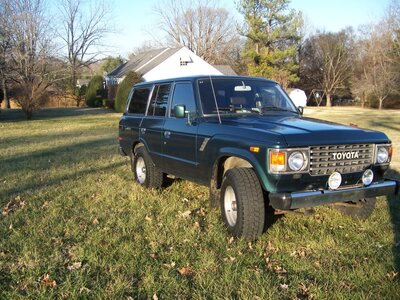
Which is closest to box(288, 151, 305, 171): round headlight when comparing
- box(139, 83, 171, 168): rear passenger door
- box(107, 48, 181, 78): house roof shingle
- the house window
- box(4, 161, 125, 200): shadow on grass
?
box(139, 83, 171, 168): rear passenger door

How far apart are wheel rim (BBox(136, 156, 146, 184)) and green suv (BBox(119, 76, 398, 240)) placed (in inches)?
27.7

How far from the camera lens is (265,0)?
52.9 meters

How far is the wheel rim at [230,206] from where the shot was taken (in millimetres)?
5285

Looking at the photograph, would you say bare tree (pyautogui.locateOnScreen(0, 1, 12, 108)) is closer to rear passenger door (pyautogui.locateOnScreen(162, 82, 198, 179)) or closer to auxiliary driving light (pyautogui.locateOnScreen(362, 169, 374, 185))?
rear passenger door (pyautogui.locateOnScreen(162, 82, 198, 179))

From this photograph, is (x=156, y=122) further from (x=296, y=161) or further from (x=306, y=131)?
(x=296, y=161)

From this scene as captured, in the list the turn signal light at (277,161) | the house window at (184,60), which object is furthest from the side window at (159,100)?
the house window at (184,60)

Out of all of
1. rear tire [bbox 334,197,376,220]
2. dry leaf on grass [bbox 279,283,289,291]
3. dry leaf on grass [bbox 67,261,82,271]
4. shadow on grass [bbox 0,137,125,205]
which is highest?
rear tire [bbox 334,197,376,220]

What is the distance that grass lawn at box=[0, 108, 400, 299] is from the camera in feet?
12.8

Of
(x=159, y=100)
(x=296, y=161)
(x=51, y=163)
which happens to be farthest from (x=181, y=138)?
(x=51, y=163)

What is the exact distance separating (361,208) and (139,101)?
4.25 meters

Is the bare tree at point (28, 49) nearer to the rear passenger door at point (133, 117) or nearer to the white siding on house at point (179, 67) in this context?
the white siding on house at point (179, 67)

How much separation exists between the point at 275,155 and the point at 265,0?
5187 centimetres

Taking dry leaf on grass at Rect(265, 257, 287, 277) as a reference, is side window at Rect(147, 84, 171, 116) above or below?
above

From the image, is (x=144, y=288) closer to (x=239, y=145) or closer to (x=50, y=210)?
(x=239, y=145)
